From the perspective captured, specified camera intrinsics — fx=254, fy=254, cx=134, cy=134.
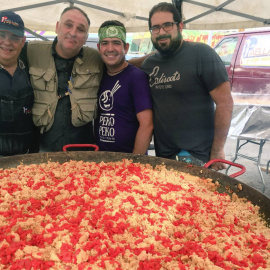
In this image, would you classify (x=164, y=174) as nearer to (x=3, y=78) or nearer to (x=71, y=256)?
(x=71, y=256)

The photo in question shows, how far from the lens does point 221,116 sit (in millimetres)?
2500

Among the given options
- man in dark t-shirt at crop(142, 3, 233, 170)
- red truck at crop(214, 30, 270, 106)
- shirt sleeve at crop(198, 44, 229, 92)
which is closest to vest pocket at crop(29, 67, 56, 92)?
man in dark t-shirt at crop(142, 3, 233, 170)

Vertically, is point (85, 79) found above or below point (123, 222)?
above

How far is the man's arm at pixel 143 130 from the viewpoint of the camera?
2.61 meters

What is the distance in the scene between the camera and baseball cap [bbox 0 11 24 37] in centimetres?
244

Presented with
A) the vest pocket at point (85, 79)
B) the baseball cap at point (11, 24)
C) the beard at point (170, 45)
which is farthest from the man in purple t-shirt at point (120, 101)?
the baseball cap at point (11, 24)

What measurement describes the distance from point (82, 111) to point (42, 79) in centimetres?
52

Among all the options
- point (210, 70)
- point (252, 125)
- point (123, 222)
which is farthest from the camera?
point (252, 125)

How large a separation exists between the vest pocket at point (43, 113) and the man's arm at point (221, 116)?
1.62 meters

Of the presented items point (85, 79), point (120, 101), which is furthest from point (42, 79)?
point (120, 101)

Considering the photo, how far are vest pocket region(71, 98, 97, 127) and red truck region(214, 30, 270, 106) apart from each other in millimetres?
4814

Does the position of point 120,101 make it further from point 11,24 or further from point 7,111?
point 11,24

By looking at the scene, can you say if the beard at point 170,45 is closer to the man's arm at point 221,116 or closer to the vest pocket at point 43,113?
the man's arm at point 221,116

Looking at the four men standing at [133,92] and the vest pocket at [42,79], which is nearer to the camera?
the four men standing at [133,92]
